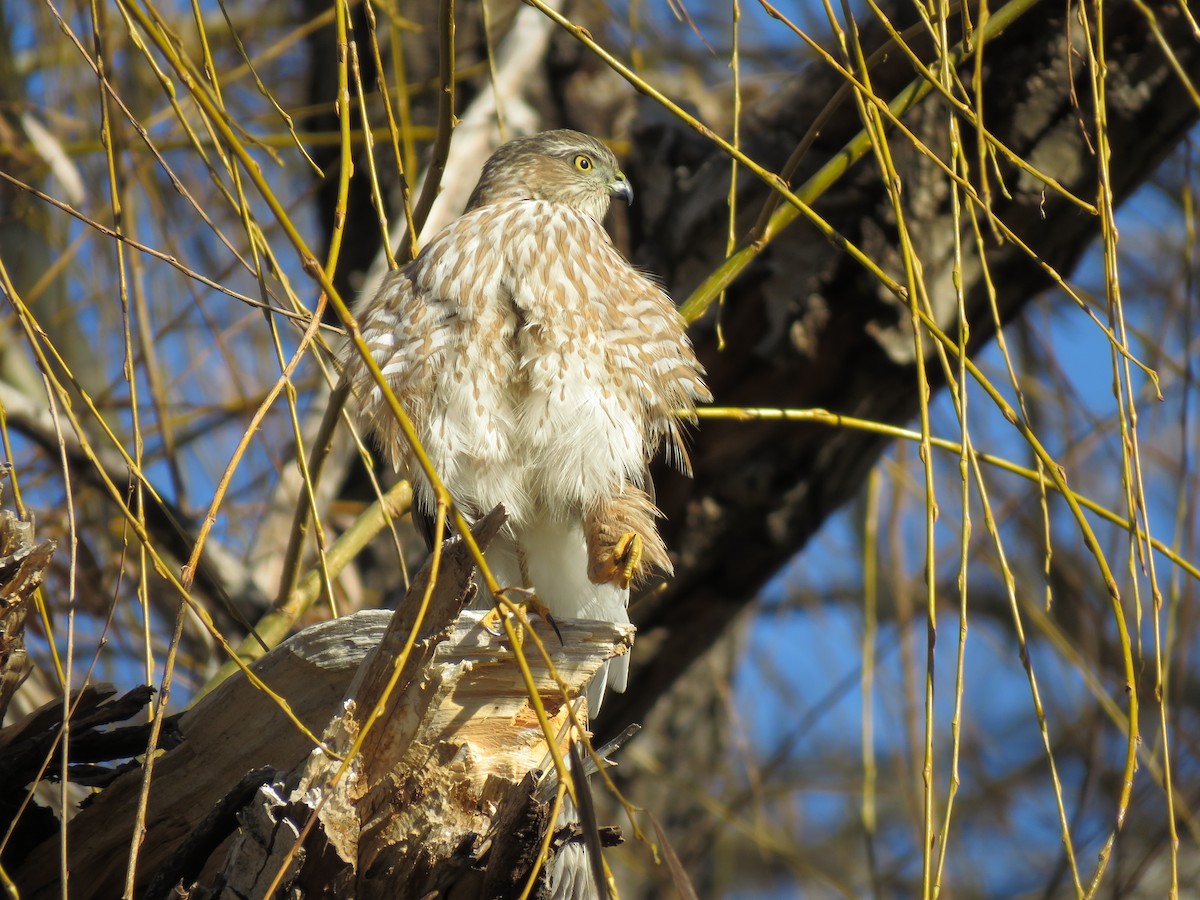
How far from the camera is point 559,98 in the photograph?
5.26 metres

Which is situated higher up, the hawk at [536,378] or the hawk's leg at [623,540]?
the hawk at [536,378]

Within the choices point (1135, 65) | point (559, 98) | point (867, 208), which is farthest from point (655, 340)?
point (559, 98)

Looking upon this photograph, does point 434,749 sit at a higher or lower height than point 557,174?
lower

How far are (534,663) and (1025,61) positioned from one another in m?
A: 2.24

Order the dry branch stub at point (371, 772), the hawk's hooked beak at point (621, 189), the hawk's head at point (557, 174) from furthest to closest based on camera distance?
1. the hawk's hooked beak at point (621, 189)
2. the hawk's head at point (557, 174)
3. the dry branch stub at point (371, 772)

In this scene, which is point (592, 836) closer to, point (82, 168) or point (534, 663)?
point (534, 663)

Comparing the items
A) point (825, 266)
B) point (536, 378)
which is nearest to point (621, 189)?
point (825, 266)

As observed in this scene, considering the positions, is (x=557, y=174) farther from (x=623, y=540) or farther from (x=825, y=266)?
(x=623, y=540)

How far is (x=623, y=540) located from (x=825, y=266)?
1.20 metres

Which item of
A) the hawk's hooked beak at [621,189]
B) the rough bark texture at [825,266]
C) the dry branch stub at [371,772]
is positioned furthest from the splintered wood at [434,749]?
the hawk's hooked beak at [621,189]

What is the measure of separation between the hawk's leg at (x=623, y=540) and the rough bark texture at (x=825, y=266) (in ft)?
→ 2.76

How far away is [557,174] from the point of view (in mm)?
3619

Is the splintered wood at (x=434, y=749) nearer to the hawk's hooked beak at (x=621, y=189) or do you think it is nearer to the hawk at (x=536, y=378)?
the hawk at (x=536, y=378)

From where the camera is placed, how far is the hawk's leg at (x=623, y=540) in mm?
2777
